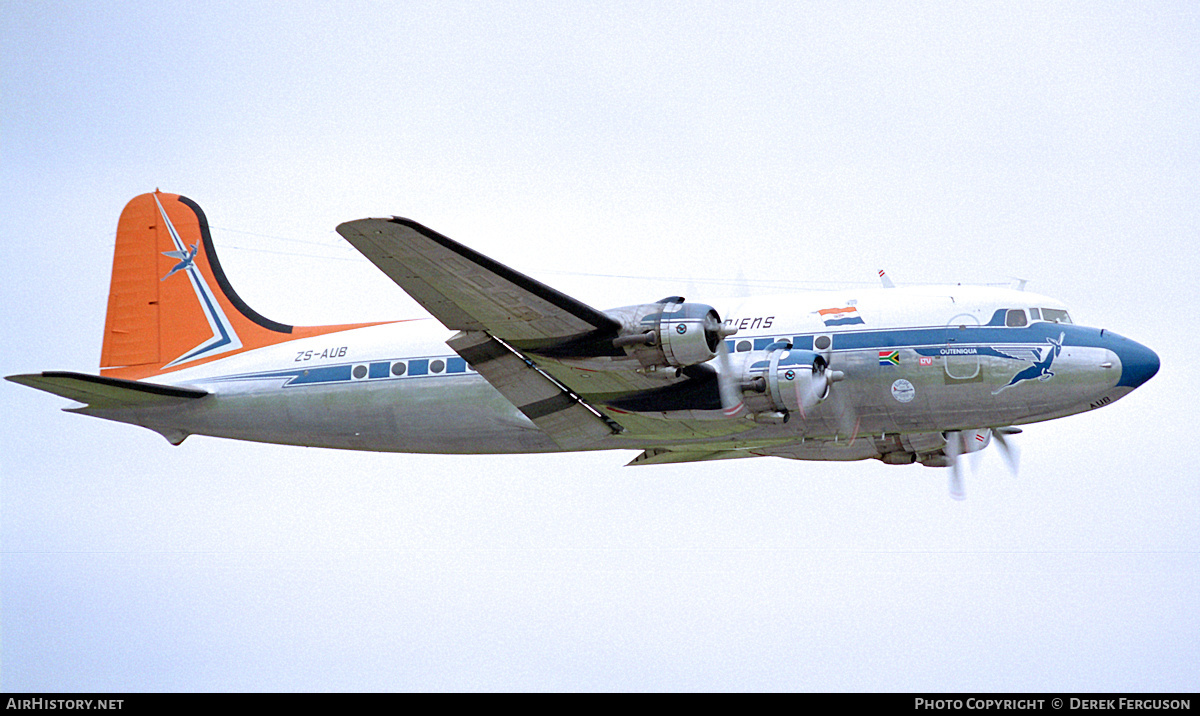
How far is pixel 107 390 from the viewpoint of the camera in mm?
20391

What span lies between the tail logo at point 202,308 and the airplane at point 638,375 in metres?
0.36

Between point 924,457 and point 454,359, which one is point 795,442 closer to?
point 924,457

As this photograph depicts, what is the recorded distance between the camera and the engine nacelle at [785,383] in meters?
17.0

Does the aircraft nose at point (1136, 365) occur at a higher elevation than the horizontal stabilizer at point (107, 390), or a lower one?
lower

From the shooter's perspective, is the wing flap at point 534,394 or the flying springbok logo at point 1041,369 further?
the wing flap at point 534,394

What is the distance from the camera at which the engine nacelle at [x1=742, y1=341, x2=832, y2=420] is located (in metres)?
17.0

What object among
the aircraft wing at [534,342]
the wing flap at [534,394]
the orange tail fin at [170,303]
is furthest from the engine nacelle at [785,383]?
the orange tail fin at [170,303]

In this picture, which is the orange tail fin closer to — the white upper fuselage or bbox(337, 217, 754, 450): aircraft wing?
the white upper fuselage

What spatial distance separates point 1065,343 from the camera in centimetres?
1725

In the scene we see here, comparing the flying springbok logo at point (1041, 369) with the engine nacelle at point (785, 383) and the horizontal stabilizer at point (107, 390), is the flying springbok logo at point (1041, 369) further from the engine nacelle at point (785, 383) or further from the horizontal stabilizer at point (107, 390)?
the horizontal stabilizer at point (107, 390)

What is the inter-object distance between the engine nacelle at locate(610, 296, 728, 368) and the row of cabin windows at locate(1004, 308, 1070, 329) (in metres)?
4.45

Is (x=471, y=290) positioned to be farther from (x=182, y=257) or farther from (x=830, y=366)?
(x=182, y=257)

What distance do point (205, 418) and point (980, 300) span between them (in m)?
13.5
